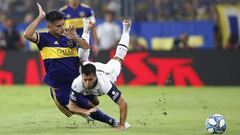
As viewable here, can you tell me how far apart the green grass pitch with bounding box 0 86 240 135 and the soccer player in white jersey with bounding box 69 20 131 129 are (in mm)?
405

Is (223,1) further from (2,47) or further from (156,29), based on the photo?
(2,47)

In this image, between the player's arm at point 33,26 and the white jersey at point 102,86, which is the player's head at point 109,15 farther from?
the player's arm at point 33,26

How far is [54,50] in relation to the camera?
503 inches

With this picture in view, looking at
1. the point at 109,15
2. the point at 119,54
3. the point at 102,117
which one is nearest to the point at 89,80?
the point at 102,117

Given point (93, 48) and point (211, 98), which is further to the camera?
point (211, 98)

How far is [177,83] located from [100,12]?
3.84 m

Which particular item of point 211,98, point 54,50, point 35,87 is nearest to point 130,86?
point 35,87

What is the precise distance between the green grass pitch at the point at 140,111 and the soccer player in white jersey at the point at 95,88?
1.33 ft

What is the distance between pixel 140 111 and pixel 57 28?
4.17m

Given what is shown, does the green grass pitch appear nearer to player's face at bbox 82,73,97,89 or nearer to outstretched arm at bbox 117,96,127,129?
outstretched arm at bbox 117,96,127,129

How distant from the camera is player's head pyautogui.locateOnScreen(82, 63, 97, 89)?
38.1ft

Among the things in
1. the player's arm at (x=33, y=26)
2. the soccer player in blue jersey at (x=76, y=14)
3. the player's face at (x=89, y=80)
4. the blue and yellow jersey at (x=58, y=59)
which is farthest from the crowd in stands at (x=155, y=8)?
the player's face at (x=89, y=80)

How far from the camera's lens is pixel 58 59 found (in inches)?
504

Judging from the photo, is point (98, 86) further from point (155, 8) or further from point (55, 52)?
point (155, 8)
